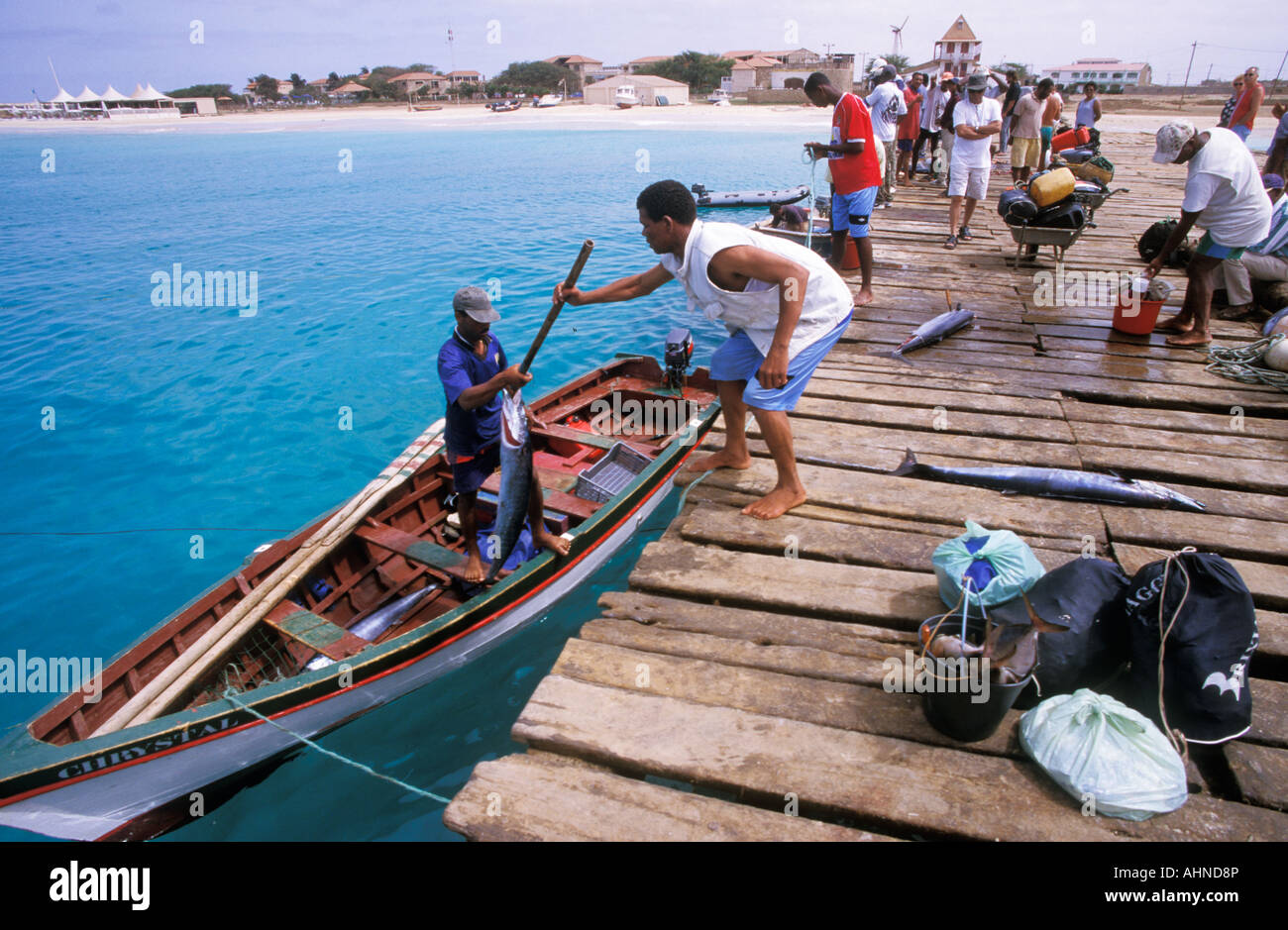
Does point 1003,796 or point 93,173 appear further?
point 93,173

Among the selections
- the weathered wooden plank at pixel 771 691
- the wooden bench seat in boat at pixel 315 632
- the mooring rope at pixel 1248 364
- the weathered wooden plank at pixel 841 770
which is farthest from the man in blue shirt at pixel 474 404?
the mooring rope at pixel 1248 364

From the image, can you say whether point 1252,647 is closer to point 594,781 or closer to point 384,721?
point 594,781

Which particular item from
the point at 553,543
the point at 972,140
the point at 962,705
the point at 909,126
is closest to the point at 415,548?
the point at 553,543

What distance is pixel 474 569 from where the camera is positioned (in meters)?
5.35

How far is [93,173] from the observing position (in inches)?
1809

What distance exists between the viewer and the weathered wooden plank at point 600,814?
2.60 meters

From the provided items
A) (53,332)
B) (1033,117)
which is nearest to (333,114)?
(53,332)

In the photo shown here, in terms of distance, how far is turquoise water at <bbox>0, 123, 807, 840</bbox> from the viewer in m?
5.56

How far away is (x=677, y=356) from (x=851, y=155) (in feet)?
10.5

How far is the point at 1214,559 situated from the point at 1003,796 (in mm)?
1372

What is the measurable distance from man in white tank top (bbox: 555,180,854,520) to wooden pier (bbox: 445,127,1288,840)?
0.75 metres

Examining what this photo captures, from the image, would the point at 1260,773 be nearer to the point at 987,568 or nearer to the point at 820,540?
the point at 987,568

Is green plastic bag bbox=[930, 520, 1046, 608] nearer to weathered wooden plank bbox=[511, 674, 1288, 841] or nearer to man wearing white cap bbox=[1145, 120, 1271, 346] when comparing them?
weathered wooden plank bbox=[511, 674, 1288, 841]

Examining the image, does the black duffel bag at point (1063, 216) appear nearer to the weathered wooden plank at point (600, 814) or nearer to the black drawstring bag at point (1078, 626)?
the black drawstring bag at point (1078, 626)
